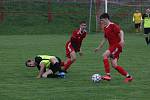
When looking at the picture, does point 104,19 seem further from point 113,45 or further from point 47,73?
point 47,73

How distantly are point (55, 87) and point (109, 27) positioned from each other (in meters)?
2.34

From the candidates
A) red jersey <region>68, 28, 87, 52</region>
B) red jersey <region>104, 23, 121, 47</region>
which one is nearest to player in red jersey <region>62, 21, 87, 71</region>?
red jersey <region>68, 28, 87, 52</region>

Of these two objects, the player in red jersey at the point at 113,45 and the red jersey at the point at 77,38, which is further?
the red jersey at the point at 77,38

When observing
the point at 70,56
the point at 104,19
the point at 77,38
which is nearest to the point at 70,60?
the point at 70,56

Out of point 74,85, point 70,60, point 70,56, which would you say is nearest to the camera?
point 74,85

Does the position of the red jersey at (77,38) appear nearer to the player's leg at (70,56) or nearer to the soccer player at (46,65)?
the player's leg at (70,56)

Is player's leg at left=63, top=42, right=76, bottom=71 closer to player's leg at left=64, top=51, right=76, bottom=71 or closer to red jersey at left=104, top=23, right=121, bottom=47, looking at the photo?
player's leg at left=64, top=51, right=76, bottom=71

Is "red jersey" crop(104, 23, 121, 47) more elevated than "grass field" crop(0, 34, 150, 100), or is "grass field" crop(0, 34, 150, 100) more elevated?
"red jersey" crop(104, 23, 121, 47)

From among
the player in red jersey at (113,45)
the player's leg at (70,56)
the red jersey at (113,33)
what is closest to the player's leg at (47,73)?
the player's leg at (70,56)

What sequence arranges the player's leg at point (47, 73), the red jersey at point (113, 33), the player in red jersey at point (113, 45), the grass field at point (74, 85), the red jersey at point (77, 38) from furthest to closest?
the red jersey at point (77, 38), the player's leg at point (47, 73), the red jersey at point (113, 33), the player in red jersey at point (113, 45), the grass field at point (74, 85)

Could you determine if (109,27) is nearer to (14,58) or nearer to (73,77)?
(73,77)

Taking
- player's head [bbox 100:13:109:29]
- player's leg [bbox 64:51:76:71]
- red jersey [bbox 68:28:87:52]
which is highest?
player's head [bbox 100:13:109:29]

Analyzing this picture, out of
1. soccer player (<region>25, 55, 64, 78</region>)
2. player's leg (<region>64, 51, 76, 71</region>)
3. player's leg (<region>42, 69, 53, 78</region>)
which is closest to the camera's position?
soccer player (<region>25, 55, 64, 78</region>)

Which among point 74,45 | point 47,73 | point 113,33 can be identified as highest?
point 113,33
